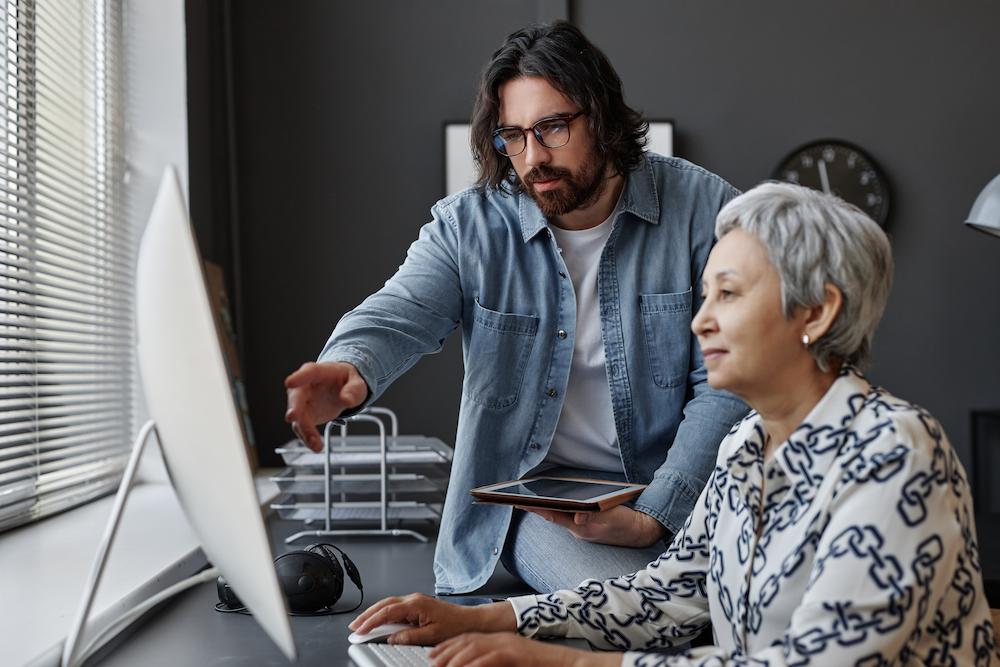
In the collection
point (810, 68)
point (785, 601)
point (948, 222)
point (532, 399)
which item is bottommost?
point (785, 601)

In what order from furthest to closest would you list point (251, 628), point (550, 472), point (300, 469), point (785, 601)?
1. point (300, 469)
2. point (550, 472)
3. point (251, 628)
4. point (785, 601)

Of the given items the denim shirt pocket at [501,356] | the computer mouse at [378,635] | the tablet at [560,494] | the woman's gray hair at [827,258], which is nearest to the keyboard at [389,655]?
the computer mouse at [378,635]

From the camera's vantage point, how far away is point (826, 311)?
1115mm

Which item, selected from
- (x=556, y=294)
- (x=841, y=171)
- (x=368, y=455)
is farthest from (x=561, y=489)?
(x=841, y=171)

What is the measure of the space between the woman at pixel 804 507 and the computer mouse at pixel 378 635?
1 cm

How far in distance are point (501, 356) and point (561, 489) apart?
43cm

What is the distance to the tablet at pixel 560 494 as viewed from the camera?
144cm

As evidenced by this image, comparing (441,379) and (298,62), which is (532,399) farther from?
(298,62)

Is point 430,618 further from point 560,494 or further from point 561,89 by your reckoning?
point 561,89

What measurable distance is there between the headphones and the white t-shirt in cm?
51

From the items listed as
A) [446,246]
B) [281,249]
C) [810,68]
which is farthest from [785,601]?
[810,68]

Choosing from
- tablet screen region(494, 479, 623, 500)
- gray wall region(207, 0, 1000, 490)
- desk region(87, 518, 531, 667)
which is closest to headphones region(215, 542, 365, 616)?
desk region(87, 518, 531, 667)

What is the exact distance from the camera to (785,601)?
3.50ft

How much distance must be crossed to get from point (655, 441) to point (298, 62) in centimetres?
248
